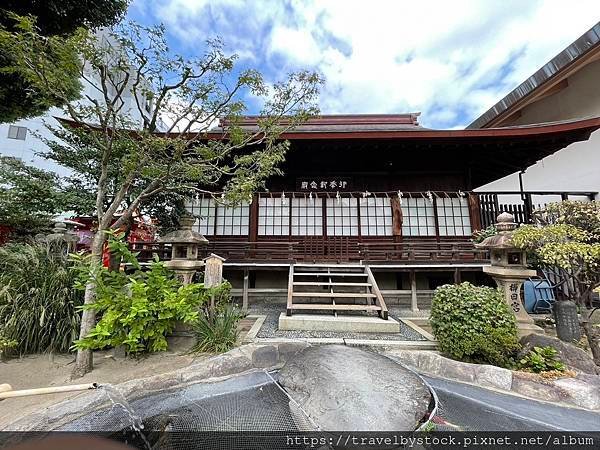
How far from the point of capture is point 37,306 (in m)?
3.72

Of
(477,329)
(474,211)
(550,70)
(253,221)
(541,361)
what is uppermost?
(550,70)

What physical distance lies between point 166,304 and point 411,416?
3.19m

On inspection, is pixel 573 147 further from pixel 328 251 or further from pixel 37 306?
pixel 37 306

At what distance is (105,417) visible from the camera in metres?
2.46

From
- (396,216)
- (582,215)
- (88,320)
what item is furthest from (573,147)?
(88,320)

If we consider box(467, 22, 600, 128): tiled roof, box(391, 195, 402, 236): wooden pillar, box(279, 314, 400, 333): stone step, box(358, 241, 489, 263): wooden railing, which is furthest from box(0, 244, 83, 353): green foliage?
box(467, 22, 600, 128): tiled roof

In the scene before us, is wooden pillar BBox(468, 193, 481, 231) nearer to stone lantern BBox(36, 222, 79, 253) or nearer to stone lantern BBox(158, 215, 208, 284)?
stone lantern BBox(158, 215, 208, 284)

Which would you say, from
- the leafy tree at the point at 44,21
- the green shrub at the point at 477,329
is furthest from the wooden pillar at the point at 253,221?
the green shrub at the point at 477,329

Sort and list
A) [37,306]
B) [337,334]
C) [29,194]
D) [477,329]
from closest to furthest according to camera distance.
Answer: [477,329]
[37,306]
[337,334]
[29,194]

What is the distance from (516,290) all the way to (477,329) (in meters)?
1.53

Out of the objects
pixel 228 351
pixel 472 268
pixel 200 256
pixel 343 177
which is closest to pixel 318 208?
pixel 343 177

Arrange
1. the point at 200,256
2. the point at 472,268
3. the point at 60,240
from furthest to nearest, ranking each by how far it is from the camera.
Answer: the point at 200,256 → the point at 472,268 → the point at 60,240

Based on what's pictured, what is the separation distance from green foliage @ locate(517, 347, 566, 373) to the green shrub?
143 mm

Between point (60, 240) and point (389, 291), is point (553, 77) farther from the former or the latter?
point (60, 240)
